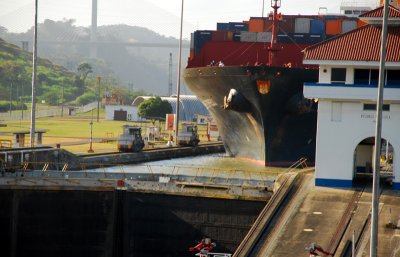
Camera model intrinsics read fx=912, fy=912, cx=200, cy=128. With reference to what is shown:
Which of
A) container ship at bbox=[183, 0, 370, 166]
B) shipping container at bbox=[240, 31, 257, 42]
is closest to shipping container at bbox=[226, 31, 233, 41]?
container ship at bbox=[183, 0, 370, 166]

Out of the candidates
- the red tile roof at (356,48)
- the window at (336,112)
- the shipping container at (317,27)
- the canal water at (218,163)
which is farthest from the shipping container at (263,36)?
the window at (336,112)

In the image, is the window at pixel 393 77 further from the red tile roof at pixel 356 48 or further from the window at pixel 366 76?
the red tile roof at pixel 356 48

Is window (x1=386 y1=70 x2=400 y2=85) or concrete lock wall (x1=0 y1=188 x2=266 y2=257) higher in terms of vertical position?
window (x1=386 y1=70 x2=400 y2=85)

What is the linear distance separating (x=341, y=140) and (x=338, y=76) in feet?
8.59

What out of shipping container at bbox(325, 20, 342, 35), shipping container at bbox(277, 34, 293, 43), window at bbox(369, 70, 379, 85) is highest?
shipping container at bbox(325, 20, 342, 35)

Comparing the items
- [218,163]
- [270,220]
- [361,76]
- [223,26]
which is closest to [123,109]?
[223,26]

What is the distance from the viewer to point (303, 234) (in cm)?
3027

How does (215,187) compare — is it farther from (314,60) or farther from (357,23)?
(357,23)

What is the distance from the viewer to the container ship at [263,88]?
5675 centimetres

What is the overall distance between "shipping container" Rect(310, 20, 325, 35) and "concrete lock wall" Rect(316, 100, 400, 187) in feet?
109

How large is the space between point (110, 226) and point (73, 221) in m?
1.51

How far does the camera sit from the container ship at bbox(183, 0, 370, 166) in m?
56.8

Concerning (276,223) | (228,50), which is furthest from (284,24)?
(276,223)

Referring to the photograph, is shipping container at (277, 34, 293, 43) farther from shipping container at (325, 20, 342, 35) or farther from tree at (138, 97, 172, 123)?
tree at (138, 97, 172, 123)
